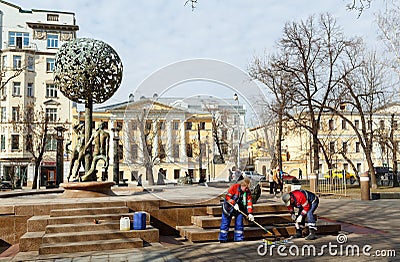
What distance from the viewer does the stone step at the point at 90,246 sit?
26.8 feet

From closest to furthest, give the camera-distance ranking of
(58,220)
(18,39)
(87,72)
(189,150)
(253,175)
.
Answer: (58,220), (253,175), (87,72), (189,150), (18,39)

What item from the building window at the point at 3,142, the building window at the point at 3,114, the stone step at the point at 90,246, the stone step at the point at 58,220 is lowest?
the stone step at the point at 90,246

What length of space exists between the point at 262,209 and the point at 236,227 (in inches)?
67.4

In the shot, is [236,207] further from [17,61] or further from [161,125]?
[17,61]

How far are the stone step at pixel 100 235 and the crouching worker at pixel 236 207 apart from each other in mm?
1668

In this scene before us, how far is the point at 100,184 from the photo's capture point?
495 inches

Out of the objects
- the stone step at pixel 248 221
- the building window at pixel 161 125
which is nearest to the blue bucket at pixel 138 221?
the stone step at pixel 248 221

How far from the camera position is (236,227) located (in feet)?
32.0

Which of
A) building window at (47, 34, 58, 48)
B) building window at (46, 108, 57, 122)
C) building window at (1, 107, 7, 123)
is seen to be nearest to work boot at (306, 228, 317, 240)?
building window at (46, 108, 57, 122)

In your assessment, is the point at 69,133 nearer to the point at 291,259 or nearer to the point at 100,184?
the point at 100,184

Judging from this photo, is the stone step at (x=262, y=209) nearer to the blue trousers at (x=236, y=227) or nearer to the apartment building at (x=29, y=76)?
the blue trousers at (x=236, y=227)

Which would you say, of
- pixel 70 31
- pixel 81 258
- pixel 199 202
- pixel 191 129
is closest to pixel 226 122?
pixel 191 129

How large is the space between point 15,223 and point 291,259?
6730 millimetres

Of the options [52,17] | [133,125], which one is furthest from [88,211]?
[52,17]
